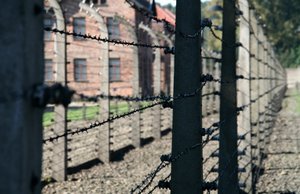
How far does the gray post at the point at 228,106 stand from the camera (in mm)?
3881

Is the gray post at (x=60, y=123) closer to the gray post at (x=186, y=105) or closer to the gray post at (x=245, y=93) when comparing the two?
the gray post at (x=245, y=93)

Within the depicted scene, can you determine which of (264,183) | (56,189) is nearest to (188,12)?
(56,189)

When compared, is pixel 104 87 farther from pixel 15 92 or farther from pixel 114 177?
pixel 15 92

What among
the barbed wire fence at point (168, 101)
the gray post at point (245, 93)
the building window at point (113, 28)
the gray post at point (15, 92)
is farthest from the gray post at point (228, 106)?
the building window at point (113, 28)

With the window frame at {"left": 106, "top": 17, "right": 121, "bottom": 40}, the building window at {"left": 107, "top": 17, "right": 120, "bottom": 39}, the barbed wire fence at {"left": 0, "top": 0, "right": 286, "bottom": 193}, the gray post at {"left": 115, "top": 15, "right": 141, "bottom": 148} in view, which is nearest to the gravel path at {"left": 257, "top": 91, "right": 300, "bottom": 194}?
the barbed wire fence at {"left": 0, "top": 0, "right": 286, "bottom": 193}

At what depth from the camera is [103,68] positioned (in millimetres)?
8250

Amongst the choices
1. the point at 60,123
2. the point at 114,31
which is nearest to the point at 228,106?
the point at 60,123

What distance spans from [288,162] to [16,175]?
782cm

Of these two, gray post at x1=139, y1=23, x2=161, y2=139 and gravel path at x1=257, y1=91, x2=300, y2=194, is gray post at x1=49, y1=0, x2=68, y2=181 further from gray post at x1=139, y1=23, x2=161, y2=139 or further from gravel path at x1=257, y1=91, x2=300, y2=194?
gray post at x1=139, y1=23, x2=161, y2=139

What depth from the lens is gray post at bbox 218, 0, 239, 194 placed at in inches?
153

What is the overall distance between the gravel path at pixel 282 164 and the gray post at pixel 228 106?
98.1 inches

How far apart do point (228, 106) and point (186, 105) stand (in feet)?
4.68

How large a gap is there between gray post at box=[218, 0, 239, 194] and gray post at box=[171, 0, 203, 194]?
4.23ft

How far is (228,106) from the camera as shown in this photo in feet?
12.9
